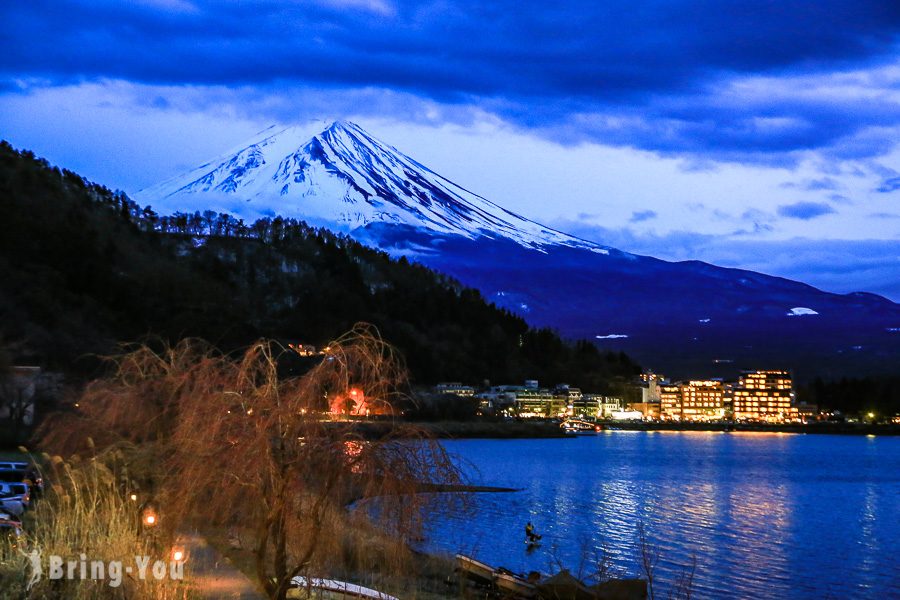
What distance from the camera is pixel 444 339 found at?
416ft

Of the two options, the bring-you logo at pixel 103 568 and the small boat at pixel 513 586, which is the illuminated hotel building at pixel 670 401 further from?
the bring-you logo at pixel 103 568

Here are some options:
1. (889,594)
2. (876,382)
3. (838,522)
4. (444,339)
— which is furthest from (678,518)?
(876,382)

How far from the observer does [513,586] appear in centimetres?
1512

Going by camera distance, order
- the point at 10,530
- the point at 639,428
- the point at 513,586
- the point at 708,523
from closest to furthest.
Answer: the point at 10,530 → the point at 513,586 → the point at 708,523 → the point at 639,428

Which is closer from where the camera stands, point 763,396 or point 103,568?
point 103,568

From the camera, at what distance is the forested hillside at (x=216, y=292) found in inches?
2041

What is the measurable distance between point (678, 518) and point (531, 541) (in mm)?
9270

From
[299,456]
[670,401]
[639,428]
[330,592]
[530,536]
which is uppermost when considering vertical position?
[670,401]

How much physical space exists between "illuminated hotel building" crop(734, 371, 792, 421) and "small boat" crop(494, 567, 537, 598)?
169 metres

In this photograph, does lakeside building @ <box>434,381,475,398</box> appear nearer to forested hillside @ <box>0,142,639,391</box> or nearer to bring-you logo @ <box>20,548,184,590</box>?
forested hillside @ <box>0,142,639,391</box>

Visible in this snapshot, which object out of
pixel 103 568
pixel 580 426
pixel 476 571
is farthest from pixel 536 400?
pixel 103 568

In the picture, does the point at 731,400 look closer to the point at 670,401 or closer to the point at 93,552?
the point at 670,401

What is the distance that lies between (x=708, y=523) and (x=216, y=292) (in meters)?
72.5

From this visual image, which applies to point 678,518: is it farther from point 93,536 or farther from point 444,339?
point 444,339
